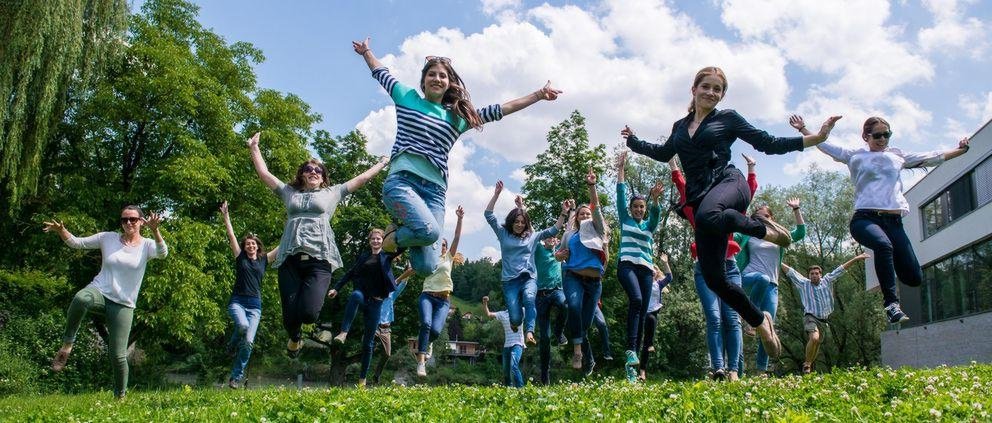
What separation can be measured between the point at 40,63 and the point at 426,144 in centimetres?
1512

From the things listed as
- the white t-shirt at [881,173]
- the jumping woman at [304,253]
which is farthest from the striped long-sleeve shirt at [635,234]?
the jumping woman at [304,253]

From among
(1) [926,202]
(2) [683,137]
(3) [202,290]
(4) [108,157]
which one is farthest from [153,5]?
(1) [926,202]

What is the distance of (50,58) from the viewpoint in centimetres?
1753

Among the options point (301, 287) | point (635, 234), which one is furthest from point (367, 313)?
point (635, 234)

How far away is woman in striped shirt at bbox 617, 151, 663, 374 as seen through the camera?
31.4 ft

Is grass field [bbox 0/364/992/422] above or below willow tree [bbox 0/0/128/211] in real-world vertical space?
below

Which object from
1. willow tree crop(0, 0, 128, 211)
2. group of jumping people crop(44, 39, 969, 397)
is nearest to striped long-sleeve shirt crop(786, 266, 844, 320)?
group of jumping people crop(44, 39, 969, 397)

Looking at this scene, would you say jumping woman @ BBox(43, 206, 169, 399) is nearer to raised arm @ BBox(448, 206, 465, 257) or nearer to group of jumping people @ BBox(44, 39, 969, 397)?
group of jumping people @ BBox(44, 39, 969, 397)

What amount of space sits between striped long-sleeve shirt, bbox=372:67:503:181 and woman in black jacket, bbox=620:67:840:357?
2064mm

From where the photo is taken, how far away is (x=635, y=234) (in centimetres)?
982

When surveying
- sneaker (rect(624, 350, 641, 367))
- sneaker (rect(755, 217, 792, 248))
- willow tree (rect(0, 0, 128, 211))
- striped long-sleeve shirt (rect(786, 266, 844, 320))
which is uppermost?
willow tree (rect(0, 0, 128, 211))

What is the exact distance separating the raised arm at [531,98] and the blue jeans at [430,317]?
16.8 ft

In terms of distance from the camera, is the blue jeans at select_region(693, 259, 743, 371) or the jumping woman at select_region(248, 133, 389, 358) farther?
the blue jeans at select_region(693, 259, 743, 371)

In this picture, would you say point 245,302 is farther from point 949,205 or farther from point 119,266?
point 949,205
